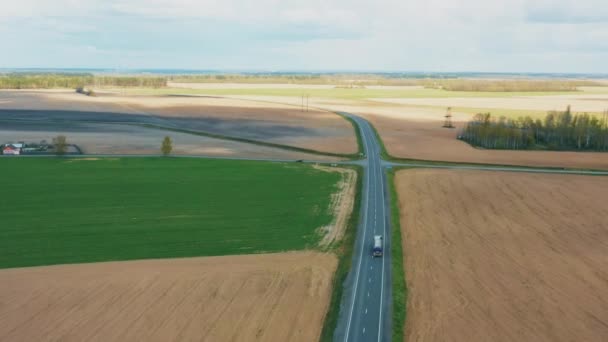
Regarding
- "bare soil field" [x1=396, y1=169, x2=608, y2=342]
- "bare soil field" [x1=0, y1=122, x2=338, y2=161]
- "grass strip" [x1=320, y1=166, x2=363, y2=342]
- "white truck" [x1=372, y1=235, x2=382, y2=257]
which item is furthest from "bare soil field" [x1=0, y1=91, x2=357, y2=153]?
"white truck" [x1=372, y1=235, x2=382, y2=257]

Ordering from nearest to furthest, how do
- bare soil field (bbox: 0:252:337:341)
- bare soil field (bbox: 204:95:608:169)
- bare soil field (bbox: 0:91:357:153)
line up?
bare soil field (bbox: 0:252:337:341)
bare soil field (bbox: 204:95:608:169)
bare soil field (bbox: 0:91:357:153)

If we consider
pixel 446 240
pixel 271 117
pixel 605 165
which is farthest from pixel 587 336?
pixel 271 117

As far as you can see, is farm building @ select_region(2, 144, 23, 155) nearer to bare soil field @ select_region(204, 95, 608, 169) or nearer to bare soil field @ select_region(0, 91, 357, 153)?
bare soil field @ select_region(0, 91, 357, 153)

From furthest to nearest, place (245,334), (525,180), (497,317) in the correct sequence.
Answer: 1. (525,180)
2. (497,317)
3. (245,334)

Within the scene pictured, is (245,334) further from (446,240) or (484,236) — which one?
(484,236)

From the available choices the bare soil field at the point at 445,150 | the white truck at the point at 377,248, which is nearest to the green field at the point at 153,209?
the white truck at the point at 377,248

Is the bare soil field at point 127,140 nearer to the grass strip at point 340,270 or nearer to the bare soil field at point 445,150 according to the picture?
the bare soil field at point 445,150
